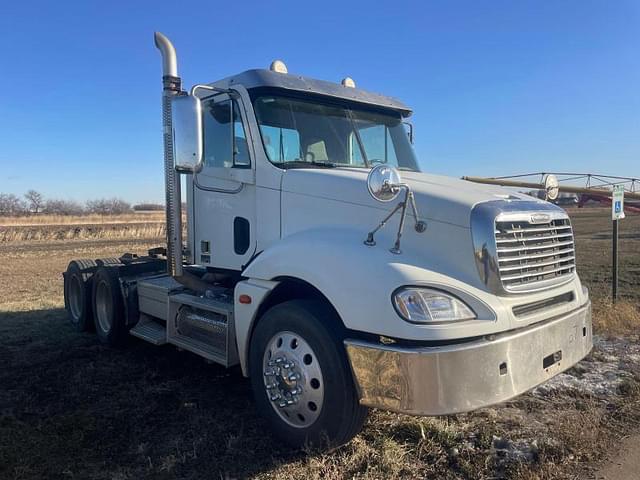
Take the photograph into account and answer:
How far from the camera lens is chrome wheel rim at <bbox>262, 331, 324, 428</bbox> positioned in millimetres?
3340

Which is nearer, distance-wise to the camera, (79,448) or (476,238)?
(476,238)

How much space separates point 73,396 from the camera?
467 cm

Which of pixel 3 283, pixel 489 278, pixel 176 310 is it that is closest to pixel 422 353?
pixel 489 278

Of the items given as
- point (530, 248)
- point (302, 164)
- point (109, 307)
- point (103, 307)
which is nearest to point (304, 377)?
point (530, 248)

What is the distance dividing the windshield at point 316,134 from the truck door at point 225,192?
0.25 metres

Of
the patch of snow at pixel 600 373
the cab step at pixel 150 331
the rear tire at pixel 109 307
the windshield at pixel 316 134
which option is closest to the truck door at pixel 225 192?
the windshield at pixel 316 134

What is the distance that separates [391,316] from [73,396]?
3.35 metres

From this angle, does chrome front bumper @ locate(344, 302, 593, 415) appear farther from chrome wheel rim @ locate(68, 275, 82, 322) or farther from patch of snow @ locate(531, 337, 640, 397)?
chrome wheel rim @ locate(68, 275, 82, 322)

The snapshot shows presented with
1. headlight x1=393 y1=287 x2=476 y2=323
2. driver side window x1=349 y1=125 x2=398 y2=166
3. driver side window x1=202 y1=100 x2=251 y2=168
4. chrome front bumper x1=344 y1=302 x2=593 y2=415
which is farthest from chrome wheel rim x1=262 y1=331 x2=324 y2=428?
driver side window x1=349 y1=125 x2=398 y2=166

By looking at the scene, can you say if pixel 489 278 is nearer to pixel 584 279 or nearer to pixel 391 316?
pixel 391 316

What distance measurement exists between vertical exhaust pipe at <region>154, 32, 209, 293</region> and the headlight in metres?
2.76

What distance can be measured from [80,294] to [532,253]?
20.6 ft

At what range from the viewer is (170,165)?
5.03 meters

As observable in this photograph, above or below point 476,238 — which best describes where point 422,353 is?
below
